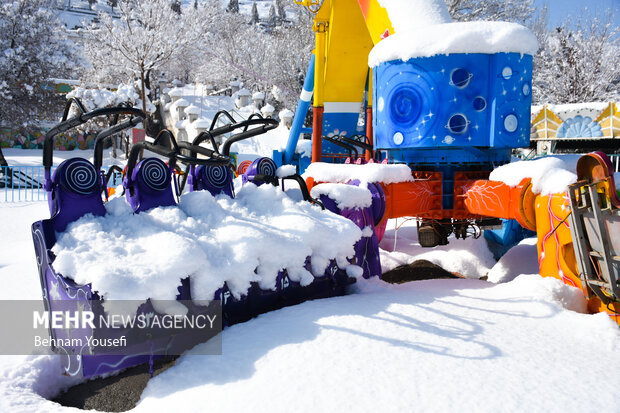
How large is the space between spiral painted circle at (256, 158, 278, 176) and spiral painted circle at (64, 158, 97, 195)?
5.25 feet

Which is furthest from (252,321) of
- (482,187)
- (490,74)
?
(490,74)

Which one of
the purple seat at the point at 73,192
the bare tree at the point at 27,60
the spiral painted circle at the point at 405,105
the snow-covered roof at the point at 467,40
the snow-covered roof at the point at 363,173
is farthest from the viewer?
the bare tree at the point at 27,60

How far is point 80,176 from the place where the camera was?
120 inches

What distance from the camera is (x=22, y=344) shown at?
10.4ft

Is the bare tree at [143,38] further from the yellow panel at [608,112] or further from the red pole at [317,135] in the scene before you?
the yellow panel at [608,112]

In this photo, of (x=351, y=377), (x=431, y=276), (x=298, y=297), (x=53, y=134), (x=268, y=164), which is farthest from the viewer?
(x=431, y=276)

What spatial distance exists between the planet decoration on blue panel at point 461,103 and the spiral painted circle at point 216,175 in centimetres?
203

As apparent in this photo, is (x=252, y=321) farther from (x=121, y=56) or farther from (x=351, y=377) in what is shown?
(x=121, y=56)

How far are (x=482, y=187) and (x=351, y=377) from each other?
2845 millimetres

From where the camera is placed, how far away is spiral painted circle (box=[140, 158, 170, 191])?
340cm

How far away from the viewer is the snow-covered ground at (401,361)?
7.20 ft

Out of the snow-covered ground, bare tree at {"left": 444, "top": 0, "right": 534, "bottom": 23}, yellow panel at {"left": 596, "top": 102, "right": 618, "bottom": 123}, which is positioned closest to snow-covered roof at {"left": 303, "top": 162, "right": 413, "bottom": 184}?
the snow-covered ground

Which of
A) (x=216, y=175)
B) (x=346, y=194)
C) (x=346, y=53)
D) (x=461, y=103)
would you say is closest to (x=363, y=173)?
(x=346, y=194)

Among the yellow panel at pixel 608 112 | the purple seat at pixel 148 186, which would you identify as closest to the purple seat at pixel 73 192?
the purple seat at pixel 148 186
